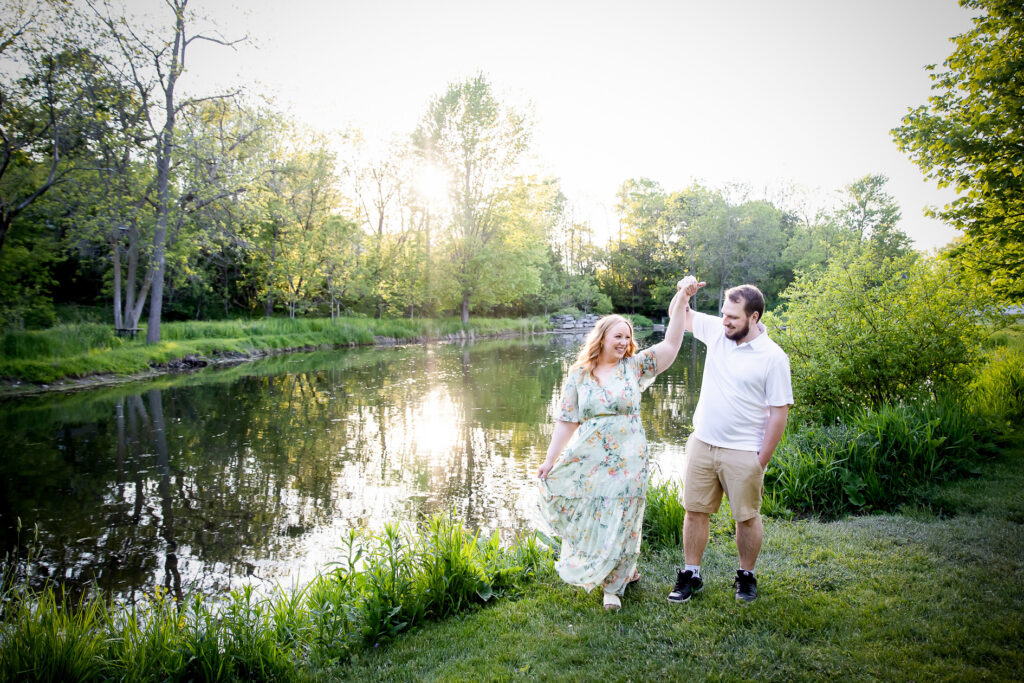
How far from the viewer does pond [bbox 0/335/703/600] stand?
5398 mm

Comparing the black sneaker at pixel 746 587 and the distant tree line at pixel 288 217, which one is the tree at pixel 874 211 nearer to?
the distant tree line at pixel 288 217

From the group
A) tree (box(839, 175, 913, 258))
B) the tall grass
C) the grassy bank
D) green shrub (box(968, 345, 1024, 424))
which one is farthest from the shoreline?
tree (box(839, 175, 913, 258))

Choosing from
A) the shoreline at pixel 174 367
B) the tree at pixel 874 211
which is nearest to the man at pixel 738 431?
the shoreline at pixel 174 367

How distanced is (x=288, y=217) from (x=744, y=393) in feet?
76.6

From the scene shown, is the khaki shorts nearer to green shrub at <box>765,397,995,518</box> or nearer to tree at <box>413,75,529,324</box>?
green shrub at <box>765,397,995,518</box>

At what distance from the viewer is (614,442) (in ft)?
12.1

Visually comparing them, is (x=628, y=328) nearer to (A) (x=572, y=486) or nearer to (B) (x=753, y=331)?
(B) (x=753, y=331)

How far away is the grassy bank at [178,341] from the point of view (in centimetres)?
1434

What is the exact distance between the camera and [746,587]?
141 inches

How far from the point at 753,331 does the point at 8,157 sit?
681 inches

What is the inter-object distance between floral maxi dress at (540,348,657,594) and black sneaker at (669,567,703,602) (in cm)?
31

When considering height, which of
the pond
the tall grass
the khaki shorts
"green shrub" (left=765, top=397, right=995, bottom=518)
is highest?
the khaki shorts

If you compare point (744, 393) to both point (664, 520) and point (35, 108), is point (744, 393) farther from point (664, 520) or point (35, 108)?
point (35, 108)

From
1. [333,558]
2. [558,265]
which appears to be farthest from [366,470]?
[558,265]
